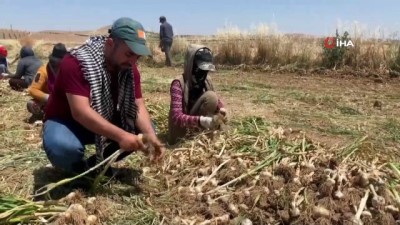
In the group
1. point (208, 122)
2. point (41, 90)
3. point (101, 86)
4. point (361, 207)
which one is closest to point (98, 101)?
point (101, 86)

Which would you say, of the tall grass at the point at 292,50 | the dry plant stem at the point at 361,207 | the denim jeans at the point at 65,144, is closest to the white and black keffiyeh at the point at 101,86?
the denim jeans at the point at 65,144

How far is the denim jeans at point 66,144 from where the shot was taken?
2.85 metres

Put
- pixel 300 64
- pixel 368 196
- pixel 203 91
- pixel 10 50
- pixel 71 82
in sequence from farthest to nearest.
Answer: pixel 10 50 → pixel 300 64 → pixel 203 91 → pixel 71 82 → pixel 368 196

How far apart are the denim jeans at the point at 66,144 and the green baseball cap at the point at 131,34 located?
0.64m

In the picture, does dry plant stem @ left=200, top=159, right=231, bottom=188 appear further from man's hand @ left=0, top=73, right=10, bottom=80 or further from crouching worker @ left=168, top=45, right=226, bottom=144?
man's hand @ left=0, top=73, right=10, bottom=80

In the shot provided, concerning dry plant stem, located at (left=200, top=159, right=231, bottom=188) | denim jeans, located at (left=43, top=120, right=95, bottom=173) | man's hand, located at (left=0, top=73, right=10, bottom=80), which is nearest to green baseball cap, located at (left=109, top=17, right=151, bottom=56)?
denim jeans, located at (left=43, top=120, right=95, bottom=173)

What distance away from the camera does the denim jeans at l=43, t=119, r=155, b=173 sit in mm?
2854

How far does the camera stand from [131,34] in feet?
8.93

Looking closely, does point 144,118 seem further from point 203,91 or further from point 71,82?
point 203,91

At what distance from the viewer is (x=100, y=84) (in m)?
2.81

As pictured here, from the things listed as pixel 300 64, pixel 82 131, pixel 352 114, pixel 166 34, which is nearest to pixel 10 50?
pixel 166 34

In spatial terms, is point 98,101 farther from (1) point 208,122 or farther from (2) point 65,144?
(1) point 208,122

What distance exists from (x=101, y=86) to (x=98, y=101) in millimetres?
88

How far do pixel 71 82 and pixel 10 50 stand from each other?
718 inches
